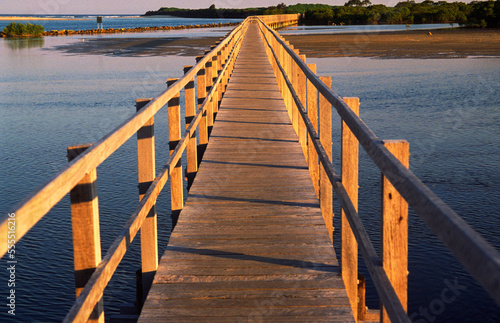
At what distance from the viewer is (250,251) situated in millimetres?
4152

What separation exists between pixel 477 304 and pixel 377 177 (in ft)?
14.9

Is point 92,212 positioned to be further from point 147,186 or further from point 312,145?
point 312,145

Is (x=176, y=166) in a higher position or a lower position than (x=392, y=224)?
lower

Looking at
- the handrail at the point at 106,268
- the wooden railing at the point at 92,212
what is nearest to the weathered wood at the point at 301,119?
the wooden railing at the point at 92,212

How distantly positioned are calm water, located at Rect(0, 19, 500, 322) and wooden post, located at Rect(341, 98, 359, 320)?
2.07m

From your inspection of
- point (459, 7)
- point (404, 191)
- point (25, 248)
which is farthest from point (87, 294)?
point (459, 7)

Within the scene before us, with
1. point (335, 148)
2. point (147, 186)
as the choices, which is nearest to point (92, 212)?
point (147, 186)

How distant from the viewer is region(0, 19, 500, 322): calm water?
770cm

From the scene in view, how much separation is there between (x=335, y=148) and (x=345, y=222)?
10.5m

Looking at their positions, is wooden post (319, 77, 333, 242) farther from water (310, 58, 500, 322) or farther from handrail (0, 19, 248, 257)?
water (310, 58, 500, 322)

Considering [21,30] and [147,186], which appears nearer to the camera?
[147,186]

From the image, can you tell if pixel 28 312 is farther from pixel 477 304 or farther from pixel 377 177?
pixel 377 177

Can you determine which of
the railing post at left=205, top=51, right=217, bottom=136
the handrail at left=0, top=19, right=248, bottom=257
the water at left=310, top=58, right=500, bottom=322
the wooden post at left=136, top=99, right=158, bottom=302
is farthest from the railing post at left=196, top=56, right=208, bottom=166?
the handrail at left=0, top=19, right=248, bottom=257

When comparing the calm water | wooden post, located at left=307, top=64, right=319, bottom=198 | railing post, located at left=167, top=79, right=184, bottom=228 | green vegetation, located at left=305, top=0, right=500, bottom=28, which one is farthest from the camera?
green vegetation, located at left=305, top=0, right=500, bottom=28
